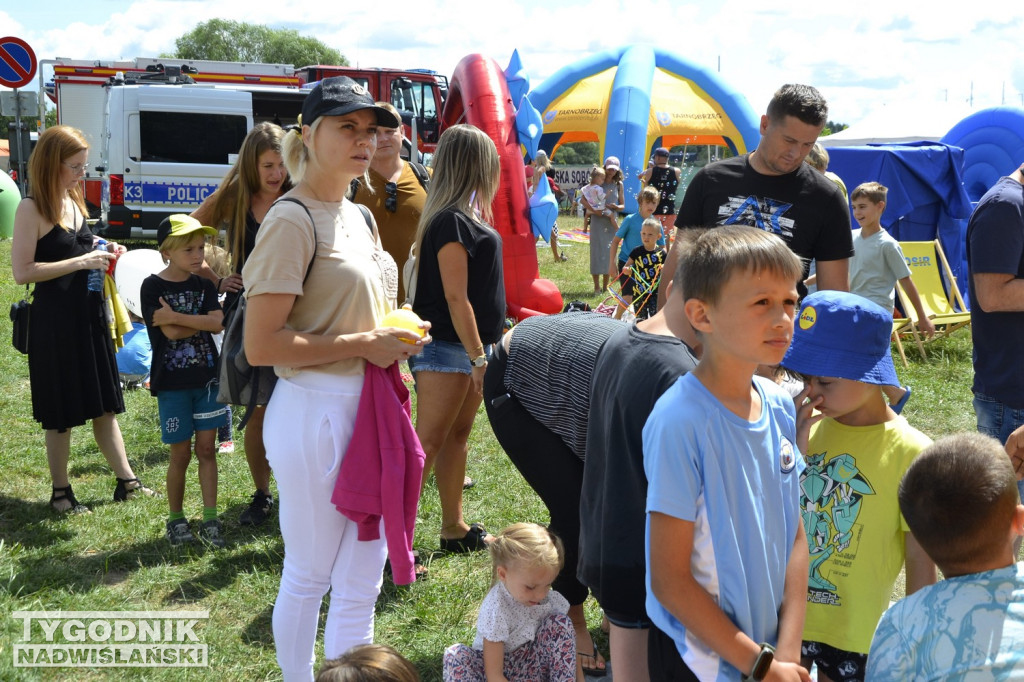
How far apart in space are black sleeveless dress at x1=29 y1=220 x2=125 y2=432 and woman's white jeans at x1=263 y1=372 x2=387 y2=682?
2726 mm

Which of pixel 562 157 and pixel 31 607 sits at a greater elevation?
pixel 562 157

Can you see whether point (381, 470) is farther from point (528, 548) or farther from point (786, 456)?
point (786, 456)

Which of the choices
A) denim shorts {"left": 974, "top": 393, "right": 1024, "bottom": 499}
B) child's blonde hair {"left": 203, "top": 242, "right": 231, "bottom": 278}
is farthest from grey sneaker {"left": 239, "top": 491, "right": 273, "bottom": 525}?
denim shorts {"left": 974, "top": 393, "right": 1024, "bottom": 499}

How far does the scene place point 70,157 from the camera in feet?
15.2

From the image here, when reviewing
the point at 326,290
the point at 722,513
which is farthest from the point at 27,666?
the point at 722,513

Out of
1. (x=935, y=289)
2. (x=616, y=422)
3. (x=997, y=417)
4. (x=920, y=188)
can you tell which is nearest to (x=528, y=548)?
(x=616, y=422)

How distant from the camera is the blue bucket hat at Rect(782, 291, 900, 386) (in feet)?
7.95

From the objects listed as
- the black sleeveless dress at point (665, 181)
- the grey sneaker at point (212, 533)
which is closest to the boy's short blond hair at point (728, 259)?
the grey sneaker at point (212, 533)

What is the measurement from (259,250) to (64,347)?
2.93 meters

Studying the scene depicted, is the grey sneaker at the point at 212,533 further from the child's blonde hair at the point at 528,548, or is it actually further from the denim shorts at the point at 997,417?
the denim shorts at the point at 997,417

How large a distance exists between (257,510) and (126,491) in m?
0.91

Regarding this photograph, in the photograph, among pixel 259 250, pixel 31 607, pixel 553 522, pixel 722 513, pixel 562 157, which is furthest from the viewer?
pixel 562 157

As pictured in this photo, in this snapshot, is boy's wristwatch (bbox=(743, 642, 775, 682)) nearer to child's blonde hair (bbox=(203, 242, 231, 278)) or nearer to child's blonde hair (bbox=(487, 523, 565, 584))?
child's blonde hair (bbox=(487, 523, 565, 584))

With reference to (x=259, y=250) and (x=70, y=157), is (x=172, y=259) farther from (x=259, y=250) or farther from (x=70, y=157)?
(x=259, y=250)
